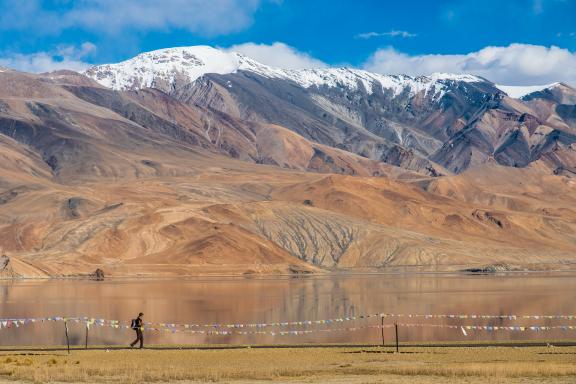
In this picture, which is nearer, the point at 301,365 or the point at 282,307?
the point at 301,365

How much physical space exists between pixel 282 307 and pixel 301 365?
4082 centimetres

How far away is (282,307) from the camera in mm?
75438

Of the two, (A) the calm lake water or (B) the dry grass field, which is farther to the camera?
(A) the calm lake water

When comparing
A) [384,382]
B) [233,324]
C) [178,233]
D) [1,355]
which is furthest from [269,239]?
[384,382]

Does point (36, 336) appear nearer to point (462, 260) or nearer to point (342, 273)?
point (342, 273)

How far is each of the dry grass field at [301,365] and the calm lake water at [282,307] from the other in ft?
26.2

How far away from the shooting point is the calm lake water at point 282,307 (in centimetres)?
5053

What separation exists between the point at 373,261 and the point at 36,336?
445ft

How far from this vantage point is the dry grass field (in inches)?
1188

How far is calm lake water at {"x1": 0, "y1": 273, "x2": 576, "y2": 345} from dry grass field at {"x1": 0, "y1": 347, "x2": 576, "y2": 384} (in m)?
7.97

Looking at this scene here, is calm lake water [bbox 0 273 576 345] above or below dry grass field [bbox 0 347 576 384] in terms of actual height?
above

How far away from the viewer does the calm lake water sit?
166 ft

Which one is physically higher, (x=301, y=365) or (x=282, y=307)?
(x=282, y=307)

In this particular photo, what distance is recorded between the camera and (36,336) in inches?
2094
